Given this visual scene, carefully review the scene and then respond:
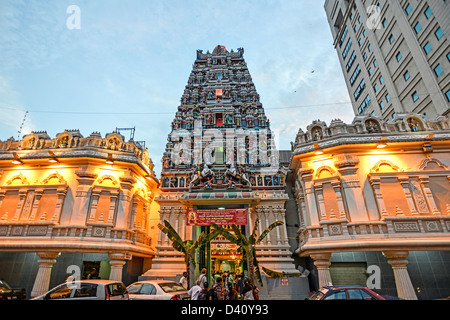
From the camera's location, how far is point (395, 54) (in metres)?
29.8

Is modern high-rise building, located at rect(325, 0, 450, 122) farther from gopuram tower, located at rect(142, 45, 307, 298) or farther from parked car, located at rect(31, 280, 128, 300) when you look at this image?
parked car, located at rect(31, 280, 128, 300)

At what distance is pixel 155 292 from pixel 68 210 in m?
10.2

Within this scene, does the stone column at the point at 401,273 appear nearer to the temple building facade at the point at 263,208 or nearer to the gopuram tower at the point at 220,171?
the temple building facade at the point at 263,208

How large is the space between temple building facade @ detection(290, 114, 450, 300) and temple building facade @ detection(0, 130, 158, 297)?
1267 centimetres

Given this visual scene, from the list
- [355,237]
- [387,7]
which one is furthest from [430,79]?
[355,237]

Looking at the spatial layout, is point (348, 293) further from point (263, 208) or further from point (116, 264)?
point (116, 264)

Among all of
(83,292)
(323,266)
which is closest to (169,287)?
(83,292)

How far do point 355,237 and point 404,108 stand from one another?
23882 mm

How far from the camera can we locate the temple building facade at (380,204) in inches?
535

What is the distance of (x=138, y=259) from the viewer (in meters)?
19.2

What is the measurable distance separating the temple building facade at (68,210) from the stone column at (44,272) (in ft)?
0.17

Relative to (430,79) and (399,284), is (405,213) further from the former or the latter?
(430,79)

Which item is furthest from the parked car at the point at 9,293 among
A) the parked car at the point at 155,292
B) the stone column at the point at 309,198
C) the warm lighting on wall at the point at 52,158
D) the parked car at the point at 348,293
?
the stone column at the point at 309,198

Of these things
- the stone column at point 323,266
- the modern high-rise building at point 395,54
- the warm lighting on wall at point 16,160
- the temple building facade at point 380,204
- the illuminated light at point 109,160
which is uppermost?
the modern high-rise building at point 395,54
